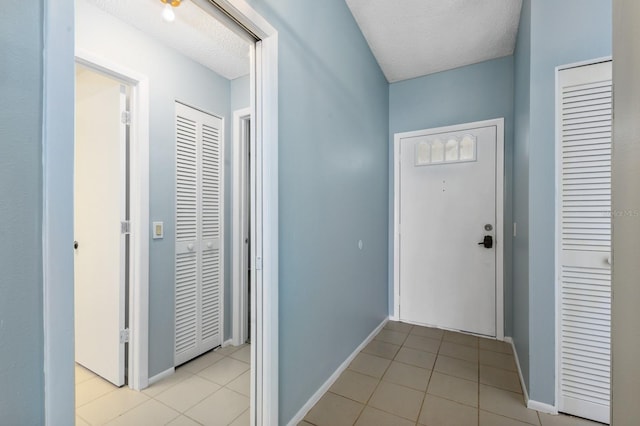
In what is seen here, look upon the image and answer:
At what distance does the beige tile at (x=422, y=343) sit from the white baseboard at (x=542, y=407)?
2.58ft

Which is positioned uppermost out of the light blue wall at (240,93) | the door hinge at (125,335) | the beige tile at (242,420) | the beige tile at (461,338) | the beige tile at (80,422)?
the light blue wall at (240,93)

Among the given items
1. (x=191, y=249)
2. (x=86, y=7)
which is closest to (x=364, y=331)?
(x=191, y=249)

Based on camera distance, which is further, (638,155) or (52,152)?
(52,152)

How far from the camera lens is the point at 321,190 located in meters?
1.85

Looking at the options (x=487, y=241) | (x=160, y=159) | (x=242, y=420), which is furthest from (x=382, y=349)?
(x=160, y=159)

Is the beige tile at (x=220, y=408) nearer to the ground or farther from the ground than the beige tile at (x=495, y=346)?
nearer to the ground

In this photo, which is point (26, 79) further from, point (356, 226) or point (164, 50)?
point (356, 226)

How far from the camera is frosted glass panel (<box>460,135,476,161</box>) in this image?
2834 mm

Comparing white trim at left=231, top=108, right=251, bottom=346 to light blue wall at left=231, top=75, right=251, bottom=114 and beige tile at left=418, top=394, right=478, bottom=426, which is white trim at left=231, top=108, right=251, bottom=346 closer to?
light blue wall at left=231, top=75, right=251, bottom=114

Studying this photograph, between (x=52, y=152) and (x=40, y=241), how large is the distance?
0.71 feet

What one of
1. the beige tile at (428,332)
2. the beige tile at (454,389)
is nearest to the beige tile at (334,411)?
the beige tile at (454,389)

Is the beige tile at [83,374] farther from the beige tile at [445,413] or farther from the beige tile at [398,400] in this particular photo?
the beige tile at [445,413]

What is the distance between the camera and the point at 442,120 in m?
3.00

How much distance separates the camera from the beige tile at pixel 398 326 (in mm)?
2954
